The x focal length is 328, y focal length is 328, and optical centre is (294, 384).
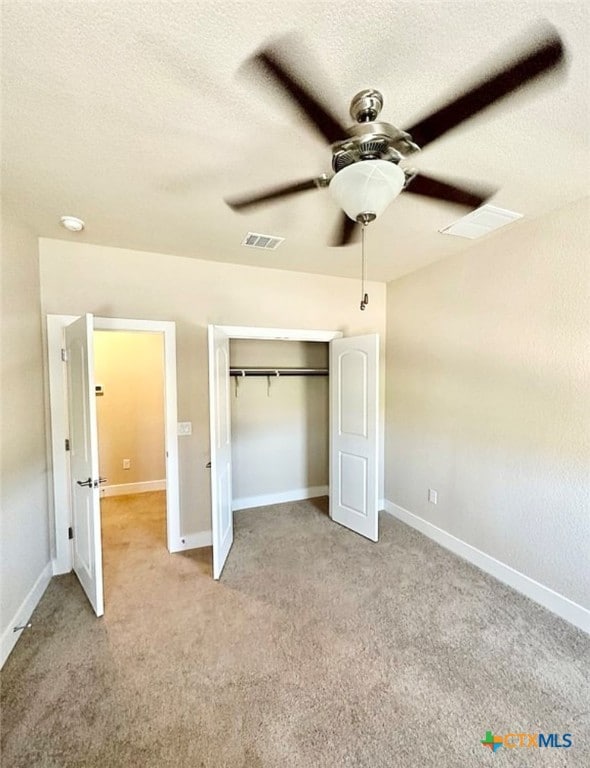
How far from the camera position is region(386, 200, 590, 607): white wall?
2.16 m

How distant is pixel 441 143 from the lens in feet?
5.08

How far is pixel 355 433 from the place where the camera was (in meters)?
3.38

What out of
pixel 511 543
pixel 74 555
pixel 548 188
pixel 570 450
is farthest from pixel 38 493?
pixel 548 188

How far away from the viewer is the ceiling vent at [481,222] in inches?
87.7

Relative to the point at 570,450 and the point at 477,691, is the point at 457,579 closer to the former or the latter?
the point at 477,691

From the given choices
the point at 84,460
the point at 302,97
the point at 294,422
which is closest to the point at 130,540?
the point at 84,460

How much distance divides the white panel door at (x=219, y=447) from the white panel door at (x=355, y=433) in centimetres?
120

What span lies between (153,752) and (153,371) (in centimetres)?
396

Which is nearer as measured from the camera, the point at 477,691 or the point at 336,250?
the point at 477,691

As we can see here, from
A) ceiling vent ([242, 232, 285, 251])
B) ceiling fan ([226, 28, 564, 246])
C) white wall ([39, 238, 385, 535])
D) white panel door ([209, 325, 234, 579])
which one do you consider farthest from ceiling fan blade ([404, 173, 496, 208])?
white wall ([39, 238, 385, 535])

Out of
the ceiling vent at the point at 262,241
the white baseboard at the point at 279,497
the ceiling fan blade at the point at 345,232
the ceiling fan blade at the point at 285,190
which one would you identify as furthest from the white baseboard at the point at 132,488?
the ceiling fan blade at the point at 285,190

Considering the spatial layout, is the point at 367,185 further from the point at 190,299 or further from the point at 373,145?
the point at 190,299

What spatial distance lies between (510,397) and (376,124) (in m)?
2.21

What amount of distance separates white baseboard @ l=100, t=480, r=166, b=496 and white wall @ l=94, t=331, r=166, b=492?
33 millimetres
